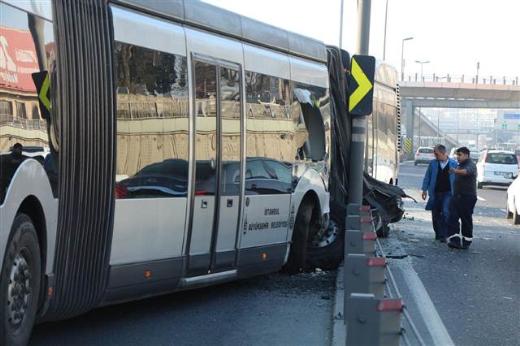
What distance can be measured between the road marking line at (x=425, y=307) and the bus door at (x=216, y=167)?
6.82ft

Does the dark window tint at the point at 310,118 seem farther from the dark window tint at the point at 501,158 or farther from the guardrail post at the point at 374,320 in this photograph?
the dark window tint at the point at 501,158

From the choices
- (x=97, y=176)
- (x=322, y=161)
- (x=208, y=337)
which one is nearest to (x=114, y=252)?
(x=97, y=176)

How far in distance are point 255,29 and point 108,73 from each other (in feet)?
9.52

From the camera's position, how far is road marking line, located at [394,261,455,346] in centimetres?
770

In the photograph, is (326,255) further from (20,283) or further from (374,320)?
(374,320)

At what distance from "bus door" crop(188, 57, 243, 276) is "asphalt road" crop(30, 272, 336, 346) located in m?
0.52

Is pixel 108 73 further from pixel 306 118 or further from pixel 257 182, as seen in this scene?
pixel 306 118

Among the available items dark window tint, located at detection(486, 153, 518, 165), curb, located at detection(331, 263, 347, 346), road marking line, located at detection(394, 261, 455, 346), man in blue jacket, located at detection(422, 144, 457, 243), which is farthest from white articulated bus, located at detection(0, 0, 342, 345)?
dark window tint, located at detection(486, 153, 518, 165)

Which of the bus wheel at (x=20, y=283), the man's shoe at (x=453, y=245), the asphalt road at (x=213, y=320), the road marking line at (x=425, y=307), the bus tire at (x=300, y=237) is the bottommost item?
the man's shoe at (x=453, y=245)

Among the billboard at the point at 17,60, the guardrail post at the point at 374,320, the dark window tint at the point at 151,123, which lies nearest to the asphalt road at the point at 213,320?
the dark window tint at the point at 151,123

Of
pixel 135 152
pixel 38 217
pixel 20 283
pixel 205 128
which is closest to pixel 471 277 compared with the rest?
pixel 205 128

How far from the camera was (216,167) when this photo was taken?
796 centimetres

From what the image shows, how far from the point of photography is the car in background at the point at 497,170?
3650 cm

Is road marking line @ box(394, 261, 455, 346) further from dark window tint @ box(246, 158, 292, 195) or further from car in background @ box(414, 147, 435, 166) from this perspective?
car in background @ box(414, 147, 435, 166)
